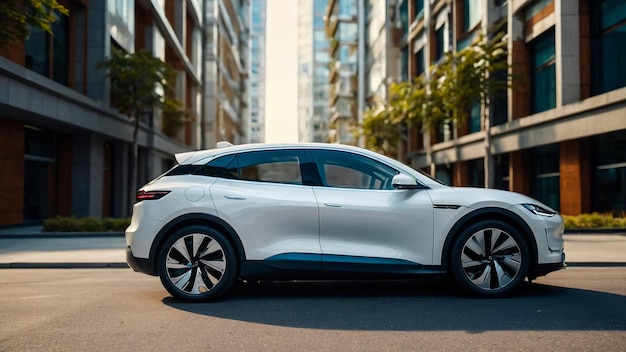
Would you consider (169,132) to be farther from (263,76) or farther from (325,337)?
(263,76)

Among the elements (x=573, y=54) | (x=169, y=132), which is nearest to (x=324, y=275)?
(x=573, y=54)

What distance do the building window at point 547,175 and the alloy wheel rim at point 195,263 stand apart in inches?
750

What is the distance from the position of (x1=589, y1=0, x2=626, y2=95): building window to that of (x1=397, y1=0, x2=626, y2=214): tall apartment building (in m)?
0.03

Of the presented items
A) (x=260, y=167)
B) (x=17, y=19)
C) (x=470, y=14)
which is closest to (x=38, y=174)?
(x=17, y=19)

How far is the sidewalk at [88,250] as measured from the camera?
10664 mm

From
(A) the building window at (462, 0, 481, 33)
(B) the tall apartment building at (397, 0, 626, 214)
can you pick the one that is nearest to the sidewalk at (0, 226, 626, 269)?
(B) the tall apartment building at (397, 0, 626, 214)

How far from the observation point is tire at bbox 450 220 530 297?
21.0 feet

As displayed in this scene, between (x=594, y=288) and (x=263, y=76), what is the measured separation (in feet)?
559

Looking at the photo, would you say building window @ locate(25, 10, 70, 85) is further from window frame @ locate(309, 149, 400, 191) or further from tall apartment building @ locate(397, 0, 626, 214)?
window frame @ locate(309, 149, 400, 191)

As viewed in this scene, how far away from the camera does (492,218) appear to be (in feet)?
21.5

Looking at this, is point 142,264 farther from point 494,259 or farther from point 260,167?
point 494,259

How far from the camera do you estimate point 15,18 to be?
1206 cm

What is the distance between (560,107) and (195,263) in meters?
18.5

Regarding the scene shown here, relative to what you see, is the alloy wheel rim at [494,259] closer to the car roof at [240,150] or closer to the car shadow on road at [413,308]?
the car shadow on road at [413,308]
